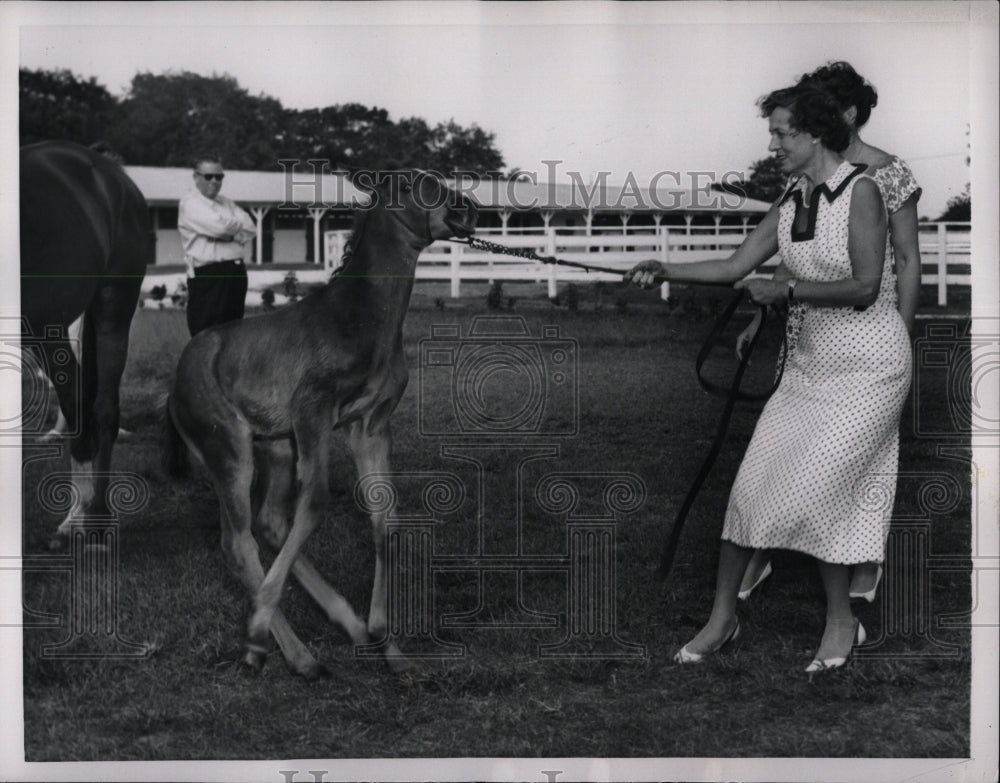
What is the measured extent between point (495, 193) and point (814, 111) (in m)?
1.15

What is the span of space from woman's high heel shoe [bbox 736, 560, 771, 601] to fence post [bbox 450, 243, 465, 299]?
1591 mm

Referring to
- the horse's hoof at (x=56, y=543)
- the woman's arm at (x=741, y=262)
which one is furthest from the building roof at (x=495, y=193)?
the horse's hoof at (x=56, y=543)

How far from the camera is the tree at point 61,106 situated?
4.27 metres

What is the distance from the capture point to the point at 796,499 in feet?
13.9

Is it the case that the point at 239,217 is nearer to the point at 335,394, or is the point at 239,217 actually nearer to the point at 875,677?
the point at 335,394

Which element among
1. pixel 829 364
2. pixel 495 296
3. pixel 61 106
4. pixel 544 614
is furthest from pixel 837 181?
pixel 61 106

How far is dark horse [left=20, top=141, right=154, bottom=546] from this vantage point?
14.7 ft

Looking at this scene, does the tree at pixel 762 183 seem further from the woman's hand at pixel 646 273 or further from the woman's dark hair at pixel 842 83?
the woman's hand at pixel 646 273

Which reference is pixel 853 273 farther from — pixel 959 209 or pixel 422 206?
pixel 422 206

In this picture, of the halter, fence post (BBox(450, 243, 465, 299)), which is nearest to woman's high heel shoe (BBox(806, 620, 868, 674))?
the halter

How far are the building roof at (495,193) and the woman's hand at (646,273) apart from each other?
0.46 metres

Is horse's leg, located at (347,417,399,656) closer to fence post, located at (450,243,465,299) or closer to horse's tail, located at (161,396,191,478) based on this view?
horse's tail, located at (161,396,191,478)

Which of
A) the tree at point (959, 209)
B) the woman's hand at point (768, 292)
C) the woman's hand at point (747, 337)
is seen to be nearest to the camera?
the woman's hand at point (768, 292)

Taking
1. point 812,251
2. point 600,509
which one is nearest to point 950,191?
point 812,251
